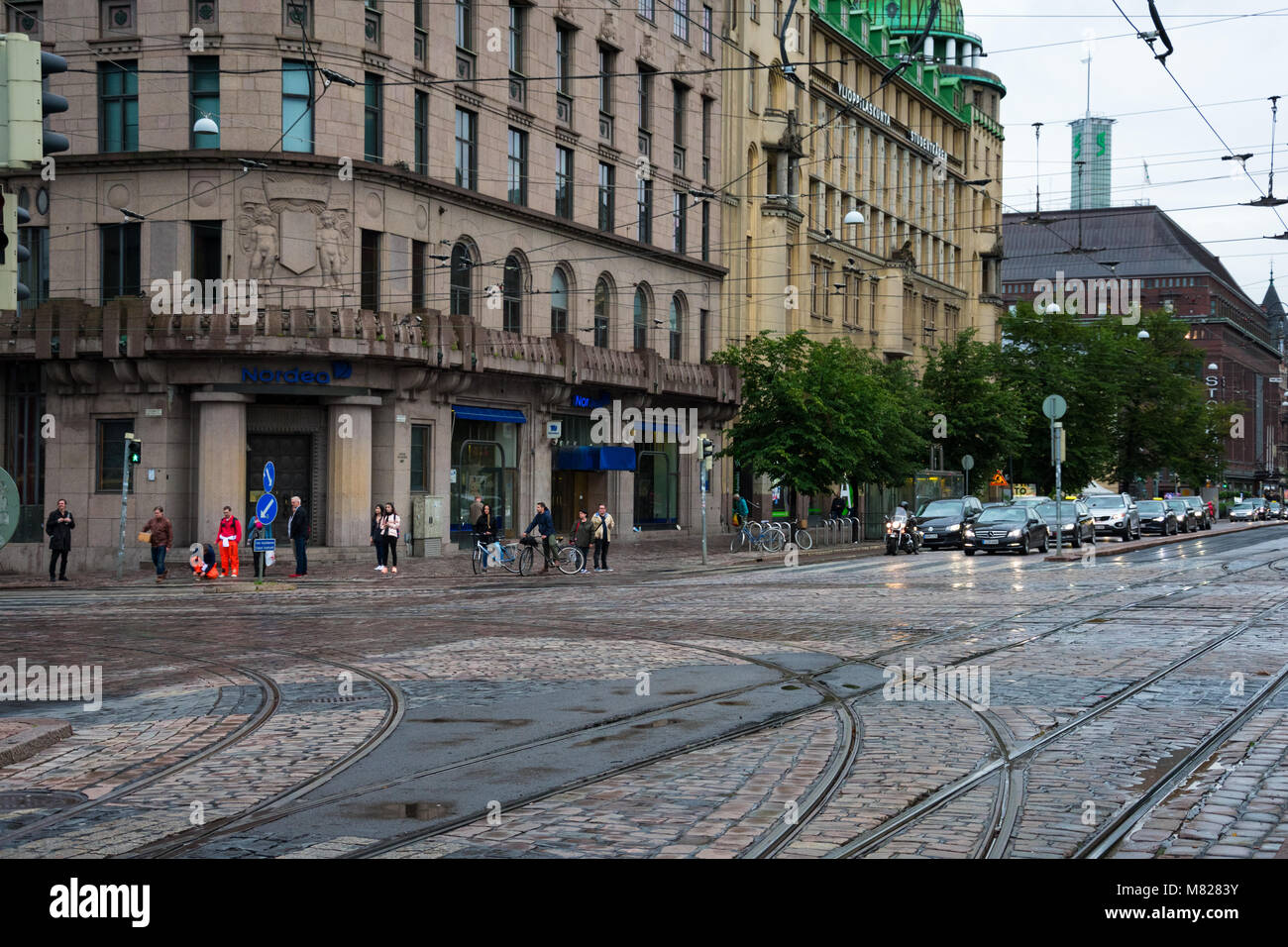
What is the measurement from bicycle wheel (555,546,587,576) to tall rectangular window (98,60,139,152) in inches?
589

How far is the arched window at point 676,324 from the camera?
52531 mm

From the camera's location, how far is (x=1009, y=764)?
887cm

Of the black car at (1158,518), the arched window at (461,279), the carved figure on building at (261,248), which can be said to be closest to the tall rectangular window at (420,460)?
the arched window at (461,279)

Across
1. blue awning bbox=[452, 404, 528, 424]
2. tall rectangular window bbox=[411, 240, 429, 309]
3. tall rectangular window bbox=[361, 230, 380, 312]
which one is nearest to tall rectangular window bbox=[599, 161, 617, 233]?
blue awning bbox=[452, 404, 528, 424]

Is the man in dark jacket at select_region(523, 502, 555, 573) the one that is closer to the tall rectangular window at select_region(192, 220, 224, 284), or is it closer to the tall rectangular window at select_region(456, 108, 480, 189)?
the tall rectangular window at select_region(192, 220, 224, 284)

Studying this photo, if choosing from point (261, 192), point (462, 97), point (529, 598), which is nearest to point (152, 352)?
point (261, 192)

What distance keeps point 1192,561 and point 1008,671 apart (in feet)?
80.0

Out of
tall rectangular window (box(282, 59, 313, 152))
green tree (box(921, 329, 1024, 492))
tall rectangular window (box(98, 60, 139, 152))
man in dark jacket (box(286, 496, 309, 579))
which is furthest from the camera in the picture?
green tree (box(921, 329, 1024, 492))

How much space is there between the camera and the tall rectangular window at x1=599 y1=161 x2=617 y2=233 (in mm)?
47875

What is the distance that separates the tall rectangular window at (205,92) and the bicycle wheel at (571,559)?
13.4 m

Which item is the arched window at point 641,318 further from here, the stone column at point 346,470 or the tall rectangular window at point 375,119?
the stone column at point 346,470

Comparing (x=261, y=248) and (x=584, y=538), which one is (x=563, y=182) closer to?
(x=261, y=248)

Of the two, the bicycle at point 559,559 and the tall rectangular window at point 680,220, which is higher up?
the tall rectangular window at point 680,220

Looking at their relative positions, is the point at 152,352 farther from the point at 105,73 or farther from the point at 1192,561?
the point at 1192,561
